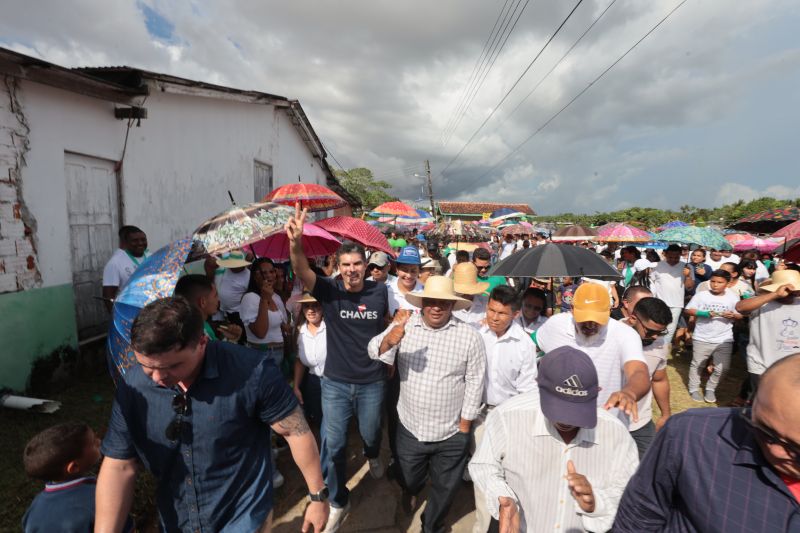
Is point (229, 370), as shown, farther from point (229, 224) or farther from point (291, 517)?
point (291, 517)

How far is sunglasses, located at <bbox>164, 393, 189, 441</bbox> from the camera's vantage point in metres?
1.69

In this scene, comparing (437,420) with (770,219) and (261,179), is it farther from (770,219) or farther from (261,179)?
(770,219)

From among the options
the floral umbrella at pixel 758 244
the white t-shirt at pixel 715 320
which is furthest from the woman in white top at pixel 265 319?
the floral umbrella at pixel 758 244

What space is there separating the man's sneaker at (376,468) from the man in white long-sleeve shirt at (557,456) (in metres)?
1.90

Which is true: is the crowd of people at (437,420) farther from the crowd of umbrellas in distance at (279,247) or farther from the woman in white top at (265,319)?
the crowd of umbrellas in distance at (279,247)

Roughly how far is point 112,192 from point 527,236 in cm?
1607

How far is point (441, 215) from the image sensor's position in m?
46.0

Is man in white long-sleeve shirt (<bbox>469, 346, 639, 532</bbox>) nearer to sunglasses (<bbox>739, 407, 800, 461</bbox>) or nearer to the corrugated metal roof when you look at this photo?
sunglasses (<bbox>739, 407, 800, 461</bbox>)

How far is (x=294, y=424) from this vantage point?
6.03 feet

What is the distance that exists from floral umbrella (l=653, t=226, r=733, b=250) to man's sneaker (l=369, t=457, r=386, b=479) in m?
5.96

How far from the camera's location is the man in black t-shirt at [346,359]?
3055mm

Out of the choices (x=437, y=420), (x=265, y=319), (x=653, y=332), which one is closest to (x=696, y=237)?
(x=653, y=332)

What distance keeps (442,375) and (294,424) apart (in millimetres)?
1193

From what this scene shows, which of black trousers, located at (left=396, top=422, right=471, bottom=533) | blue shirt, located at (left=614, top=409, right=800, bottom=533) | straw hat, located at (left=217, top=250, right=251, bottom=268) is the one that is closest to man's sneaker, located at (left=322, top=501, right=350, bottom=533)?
black trousers, located at (left=396, top=422, right=471, bottom=533)
